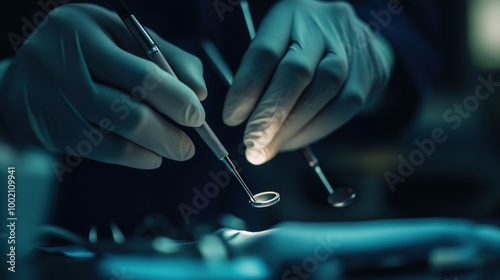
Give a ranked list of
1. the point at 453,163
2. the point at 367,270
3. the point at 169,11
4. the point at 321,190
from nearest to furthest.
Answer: the point at 367,270, the point at 169,11, the point at 321,190, the point at 453,163

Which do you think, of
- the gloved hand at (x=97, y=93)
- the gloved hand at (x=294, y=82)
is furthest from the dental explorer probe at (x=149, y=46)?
the gloved hand at (x=294, y=82)

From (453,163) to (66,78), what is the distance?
1.14m

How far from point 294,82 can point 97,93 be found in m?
0.36

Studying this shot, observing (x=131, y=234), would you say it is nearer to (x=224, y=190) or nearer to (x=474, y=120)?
(x=224, y=190)

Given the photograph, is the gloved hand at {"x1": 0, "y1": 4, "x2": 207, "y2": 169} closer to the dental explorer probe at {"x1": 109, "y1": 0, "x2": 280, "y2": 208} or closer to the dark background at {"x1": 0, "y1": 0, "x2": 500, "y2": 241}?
the dental explorer probe at {"x1": 109, "y1": 0, "x2": 280, "y2": 208}

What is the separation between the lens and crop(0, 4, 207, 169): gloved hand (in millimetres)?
747

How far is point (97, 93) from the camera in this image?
2.52 feet

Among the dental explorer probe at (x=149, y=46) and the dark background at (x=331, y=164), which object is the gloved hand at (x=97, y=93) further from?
the dark background at (x=331, y=164)

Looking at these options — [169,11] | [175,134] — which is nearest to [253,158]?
[175,134]

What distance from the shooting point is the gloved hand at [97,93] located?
0.75m

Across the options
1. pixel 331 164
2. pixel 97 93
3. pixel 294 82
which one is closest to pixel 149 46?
pixel 97 93

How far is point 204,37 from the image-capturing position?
1096 mm

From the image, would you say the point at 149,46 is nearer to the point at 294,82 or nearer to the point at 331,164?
the point at 294,82

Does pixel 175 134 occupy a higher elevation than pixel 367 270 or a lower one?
higher
